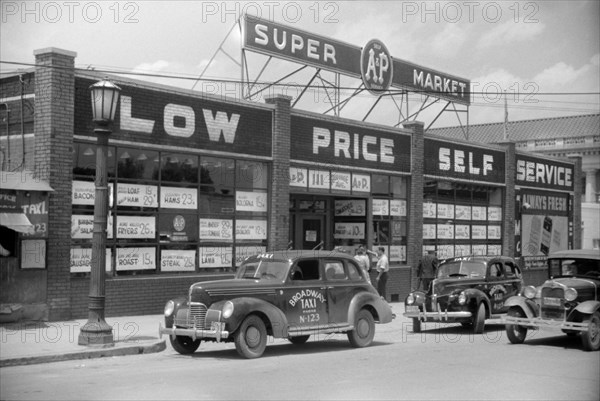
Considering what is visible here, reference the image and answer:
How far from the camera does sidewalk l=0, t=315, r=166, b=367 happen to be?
484 inches

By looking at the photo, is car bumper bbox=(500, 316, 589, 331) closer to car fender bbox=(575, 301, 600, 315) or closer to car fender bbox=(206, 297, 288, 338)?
car fender bbox=(575, 301, 600, 315)

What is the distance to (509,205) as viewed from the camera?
108 ft

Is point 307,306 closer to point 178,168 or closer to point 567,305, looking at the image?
point 567,305

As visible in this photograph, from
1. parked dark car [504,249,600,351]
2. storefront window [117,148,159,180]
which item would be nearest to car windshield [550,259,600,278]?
parked dark car [504,249,600,351]

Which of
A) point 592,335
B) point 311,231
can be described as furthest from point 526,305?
point 311,231

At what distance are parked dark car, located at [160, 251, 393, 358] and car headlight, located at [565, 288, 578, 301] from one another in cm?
336

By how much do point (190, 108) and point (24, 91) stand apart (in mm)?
4113

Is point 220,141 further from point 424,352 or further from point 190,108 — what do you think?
point 424,352

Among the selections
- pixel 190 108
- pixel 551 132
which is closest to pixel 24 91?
pixel 190 108

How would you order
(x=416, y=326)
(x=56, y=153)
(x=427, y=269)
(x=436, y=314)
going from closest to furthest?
(x=56, y=153)
(x=436, y=314)
(x=416, y=326)
(x=427, y=269)

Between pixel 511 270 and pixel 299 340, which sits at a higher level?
pixel 511 270

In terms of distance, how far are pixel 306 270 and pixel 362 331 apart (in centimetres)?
170

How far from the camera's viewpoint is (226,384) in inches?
395

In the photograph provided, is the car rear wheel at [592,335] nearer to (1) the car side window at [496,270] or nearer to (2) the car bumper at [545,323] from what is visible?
(2) the car bumper at [545,323]
